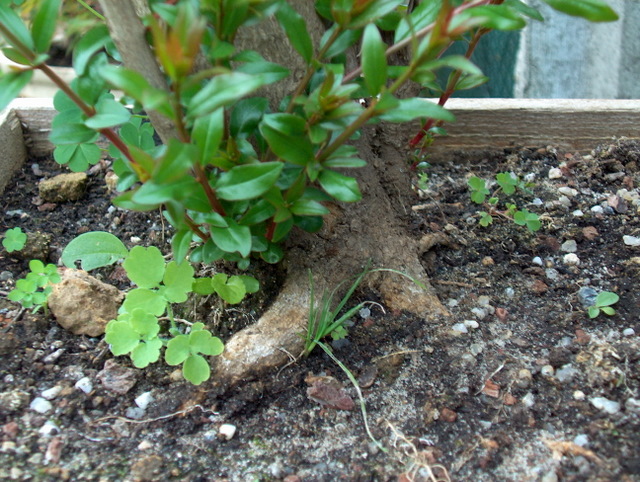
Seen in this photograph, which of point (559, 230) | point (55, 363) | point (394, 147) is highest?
point (394, 147)

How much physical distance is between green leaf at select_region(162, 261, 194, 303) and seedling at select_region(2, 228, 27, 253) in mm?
586

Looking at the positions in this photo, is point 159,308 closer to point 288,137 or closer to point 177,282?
point 177,282

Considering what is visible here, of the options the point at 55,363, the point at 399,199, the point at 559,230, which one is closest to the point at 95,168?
the point at 55,363

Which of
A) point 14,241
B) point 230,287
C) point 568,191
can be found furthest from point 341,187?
point 568,191

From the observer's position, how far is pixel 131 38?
1.12m

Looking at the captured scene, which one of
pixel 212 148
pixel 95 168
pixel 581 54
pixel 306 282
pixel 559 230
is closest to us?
pixel 212 148

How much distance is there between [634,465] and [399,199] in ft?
2.83

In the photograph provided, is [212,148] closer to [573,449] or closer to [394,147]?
[394,147]

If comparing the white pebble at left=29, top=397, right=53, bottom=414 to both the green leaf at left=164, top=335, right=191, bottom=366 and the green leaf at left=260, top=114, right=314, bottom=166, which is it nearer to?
the green leaf at left=164, top=335, right=191, bottom=366

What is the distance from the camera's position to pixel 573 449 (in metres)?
1.15

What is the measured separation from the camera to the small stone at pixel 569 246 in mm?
1771

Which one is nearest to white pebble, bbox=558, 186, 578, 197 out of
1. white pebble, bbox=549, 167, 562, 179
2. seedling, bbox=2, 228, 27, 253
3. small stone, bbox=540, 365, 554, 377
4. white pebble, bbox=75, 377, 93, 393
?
white pebble, bbox=549, 167, 562, 179

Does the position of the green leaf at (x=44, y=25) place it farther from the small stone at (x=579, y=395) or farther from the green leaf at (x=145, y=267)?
the small stone at (x=579, y=395)

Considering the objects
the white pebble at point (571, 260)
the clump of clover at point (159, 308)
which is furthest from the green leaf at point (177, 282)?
the white pebble at point (571, 260)
